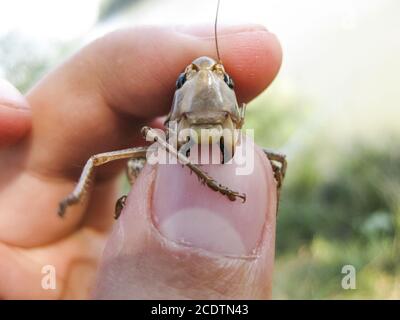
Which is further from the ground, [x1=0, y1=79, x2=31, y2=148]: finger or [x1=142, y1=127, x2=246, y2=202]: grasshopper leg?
[x1=0, y1=79, x2=31, y2=148]: finger

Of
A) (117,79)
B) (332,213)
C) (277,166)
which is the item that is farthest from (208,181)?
(332,213)

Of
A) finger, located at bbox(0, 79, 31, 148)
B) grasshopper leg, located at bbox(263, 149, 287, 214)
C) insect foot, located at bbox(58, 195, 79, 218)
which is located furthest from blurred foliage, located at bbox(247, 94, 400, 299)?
insect foot, located at bbox(58, 195, 79, 218)

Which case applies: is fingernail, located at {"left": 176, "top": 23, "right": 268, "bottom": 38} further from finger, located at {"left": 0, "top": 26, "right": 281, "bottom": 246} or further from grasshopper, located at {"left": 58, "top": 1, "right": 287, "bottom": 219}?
grasshopper, located at {"left": 58, "top": 1, "right": 287, "bottom": 219}

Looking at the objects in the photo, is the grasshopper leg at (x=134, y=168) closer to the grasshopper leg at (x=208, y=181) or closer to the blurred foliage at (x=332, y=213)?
the grasshopper leg at (x=208, y=181)

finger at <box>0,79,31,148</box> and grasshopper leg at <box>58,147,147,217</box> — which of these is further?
finger at <box>0,79,31,148</box>

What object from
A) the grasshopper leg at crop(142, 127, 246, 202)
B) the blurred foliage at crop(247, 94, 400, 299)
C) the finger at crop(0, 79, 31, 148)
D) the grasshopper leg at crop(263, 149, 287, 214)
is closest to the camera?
the grasshopper leg at crop(142, 127, 246, 202)
